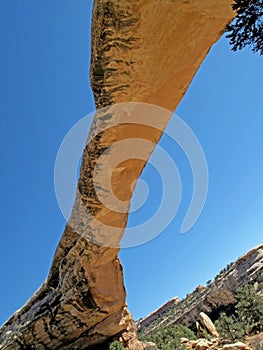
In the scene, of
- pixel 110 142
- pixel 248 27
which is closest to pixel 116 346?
pixel 110 142

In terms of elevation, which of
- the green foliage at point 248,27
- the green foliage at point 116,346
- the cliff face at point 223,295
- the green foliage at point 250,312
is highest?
the green foliage at point 248,27

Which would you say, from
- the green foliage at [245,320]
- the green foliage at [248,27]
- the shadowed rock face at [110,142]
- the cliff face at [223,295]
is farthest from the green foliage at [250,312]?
the green foliage at [248,27]

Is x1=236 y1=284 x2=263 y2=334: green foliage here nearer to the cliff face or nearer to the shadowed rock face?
the shadowed rock face

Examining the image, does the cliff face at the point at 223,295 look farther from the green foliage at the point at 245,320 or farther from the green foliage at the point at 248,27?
the green foliage at the point at 248,27

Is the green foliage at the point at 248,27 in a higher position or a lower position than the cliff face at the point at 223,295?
higher

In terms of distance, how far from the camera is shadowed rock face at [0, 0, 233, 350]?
4629 millimetres

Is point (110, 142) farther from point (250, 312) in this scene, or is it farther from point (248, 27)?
point (250, 312)

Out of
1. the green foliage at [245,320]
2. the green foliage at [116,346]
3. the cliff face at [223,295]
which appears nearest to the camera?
the green foliage at [116,346]

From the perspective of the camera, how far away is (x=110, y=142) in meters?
6.80

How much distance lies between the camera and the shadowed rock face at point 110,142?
15.2ft

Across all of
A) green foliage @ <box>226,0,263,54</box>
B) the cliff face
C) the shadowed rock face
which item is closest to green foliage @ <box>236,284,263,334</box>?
the shadowed rock face

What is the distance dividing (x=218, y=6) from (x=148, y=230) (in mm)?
6283

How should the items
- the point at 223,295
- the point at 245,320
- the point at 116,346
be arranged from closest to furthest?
the point at 116,346
the point at 245,320
the point at 223,295

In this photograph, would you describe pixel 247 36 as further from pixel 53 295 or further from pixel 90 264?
pixel 53 295
